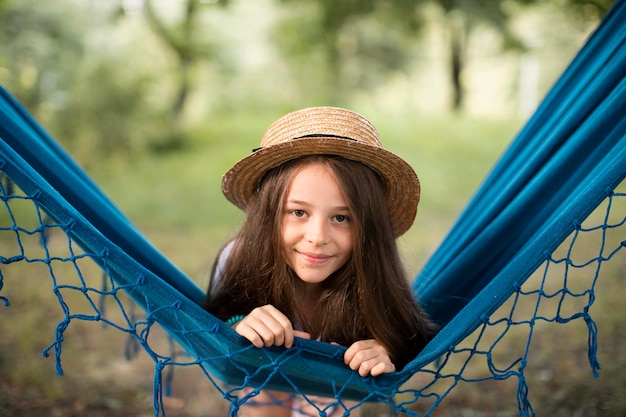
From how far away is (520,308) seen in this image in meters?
3.96

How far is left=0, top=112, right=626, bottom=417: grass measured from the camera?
2748 mm

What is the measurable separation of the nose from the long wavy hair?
2.9 inches

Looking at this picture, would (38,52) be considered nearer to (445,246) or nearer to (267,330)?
(445,246)

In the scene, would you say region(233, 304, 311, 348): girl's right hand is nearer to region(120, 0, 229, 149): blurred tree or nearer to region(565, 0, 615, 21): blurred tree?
region(565, 0, 615, 21): blurred tree

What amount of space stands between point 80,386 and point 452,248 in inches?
71.1

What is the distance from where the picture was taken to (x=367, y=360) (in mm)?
1544

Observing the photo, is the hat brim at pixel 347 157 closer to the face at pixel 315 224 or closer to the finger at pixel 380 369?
the face at pixel 315 224

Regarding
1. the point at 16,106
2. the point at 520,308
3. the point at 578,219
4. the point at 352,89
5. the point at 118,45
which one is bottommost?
the point at 520,308

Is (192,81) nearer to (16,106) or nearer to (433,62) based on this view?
(433,62)

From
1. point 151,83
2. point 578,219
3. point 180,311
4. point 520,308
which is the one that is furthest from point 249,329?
point 151,83

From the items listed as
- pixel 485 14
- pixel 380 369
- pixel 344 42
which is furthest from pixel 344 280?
pixel 344 42

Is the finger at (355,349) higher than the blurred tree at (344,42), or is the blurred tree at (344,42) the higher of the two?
the blurred tree at (344,42)

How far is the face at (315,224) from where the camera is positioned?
154 cm

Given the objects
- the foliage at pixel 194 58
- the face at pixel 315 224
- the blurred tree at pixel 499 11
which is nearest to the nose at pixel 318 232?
the face at pixel 315 224
